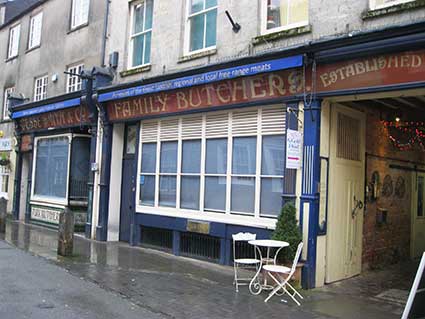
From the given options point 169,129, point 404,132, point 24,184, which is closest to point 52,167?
point 24,184

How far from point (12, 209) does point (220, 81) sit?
12.7 meters

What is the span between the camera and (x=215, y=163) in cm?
1039

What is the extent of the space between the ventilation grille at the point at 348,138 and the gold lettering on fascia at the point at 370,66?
118cm

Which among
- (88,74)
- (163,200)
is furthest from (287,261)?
(88,74)

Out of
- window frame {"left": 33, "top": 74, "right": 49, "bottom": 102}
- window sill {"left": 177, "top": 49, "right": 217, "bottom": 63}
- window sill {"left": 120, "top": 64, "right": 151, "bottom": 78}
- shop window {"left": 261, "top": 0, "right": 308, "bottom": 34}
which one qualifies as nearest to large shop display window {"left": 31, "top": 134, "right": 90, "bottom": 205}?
window frame {"left": 33, "top": 74, "right": 49, "bottom": 102}

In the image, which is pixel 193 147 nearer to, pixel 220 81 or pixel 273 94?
pixel 220 81

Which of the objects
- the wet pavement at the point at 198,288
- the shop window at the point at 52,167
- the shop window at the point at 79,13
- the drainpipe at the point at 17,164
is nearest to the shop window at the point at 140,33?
the shop window at the point at 79,13

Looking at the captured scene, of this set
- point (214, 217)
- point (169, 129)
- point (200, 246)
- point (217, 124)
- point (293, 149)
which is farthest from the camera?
point (169, 129)

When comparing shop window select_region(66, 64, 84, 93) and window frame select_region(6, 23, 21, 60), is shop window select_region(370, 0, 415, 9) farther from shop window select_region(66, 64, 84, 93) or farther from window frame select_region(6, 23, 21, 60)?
window frame select_region(6, 23, 21, 60)

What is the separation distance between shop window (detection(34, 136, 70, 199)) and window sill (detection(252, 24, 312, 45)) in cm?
845

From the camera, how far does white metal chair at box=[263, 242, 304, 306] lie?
23.6ft

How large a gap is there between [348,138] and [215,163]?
2873 millimetres

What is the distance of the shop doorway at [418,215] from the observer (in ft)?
38.8

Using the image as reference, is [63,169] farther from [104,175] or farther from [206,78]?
[206,78]
